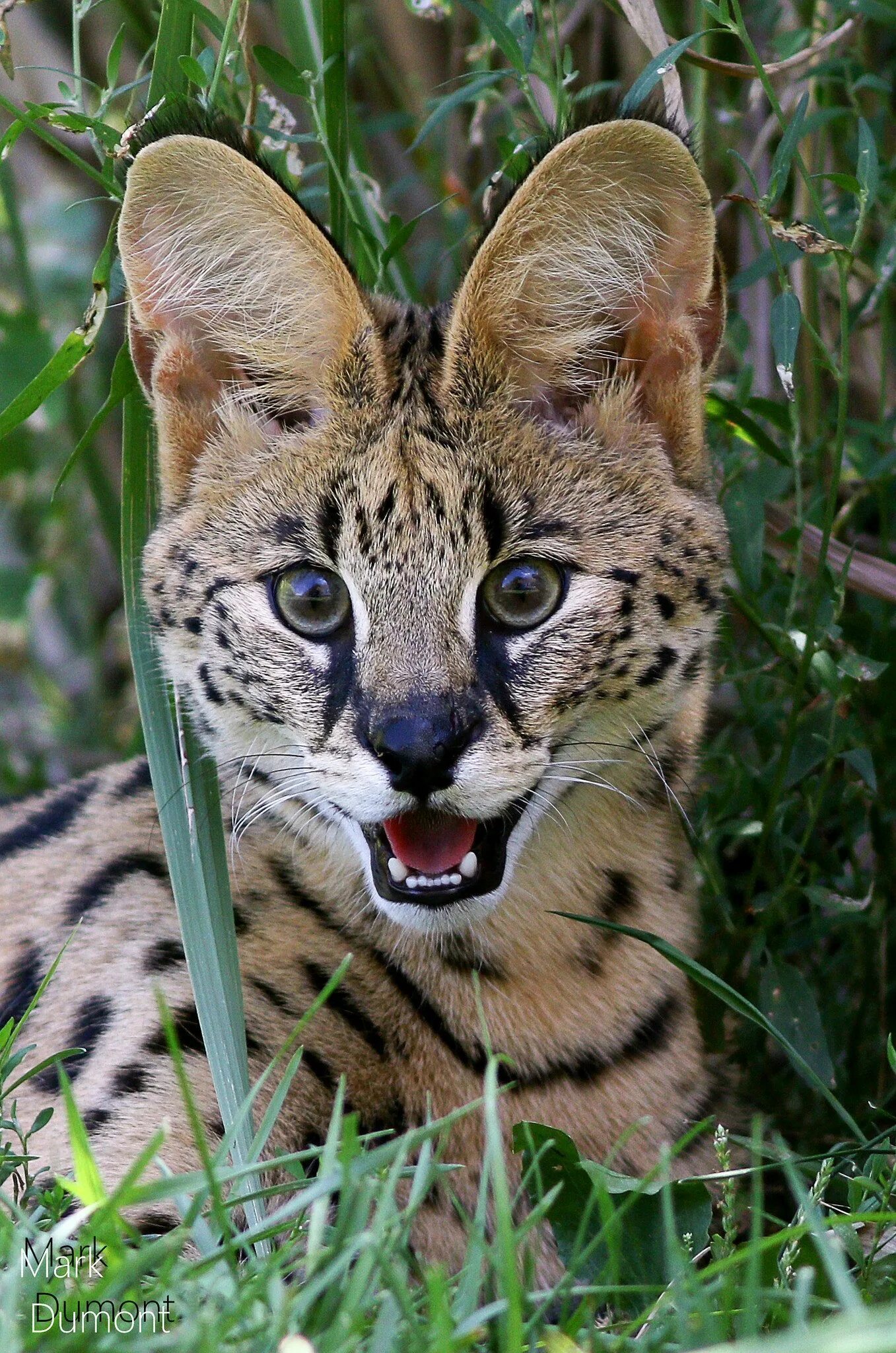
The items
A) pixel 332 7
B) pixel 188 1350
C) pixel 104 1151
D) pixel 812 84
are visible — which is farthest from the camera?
pixel 812 84

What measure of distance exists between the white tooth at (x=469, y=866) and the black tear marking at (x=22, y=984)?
2.91 feet

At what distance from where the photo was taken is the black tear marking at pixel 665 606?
8.33ft

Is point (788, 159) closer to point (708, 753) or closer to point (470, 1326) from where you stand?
point (708, 753)

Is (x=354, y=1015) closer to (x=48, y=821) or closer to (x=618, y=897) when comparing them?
(x=618, y=897)

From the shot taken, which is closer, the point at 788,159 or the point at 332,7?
the point at 788,159

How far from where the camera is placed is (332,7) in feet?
9.45

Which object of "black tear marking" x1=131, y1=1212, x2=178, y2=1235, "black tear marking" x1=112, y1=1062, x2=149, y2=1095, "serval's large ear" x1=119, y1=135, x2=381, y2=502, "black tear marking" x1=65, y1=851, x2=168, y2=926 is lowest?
"black tear marking" x1=131, y1=1212, x2=178, y2=1235

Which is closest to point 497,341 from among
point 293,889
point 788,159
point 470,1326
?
point 788,159

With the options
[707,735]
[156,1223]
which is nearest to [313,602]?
[156,1223]

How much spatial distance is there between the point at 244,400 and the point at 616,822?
1035 millimetres

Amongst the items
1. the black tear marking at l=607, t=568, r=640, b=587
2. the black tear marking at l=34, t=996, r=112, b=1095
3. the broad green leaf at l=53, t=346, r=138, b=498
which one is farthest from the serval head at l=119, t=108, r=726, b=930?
the black tear marking at l=34, t=996, r=112, b=1095

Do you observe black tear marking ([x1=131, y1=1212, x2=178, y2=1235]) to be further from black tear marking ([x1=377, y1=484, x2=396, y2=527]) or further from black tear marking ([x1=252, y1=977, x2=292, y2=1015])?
black tear marking ([x1=377, y1=484, x2=396, y2=527])

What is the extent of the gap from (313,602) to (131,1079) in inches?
32.7

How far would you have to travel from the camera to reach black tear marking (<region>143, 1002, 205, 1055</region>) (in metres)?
2.46
